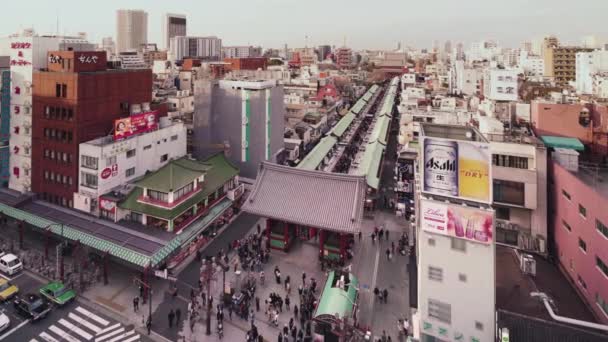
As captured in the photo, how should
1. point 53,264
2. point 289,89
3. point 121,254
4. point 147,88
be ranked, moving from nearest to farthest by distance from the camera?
point 121,254 < point 53,264 < point 147,88 < point 289,89

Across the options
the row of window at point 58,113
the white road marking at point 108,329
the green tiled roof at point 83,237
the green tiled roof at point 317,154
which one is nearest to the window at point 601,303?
the green tiled roof at point 83,237

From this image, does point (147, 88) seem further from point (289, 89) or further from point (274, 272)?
point (289, 89)

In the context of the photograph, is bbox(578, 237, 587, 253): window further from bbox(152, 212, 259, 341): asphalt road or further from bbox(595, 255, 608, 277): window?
bbox(152, 212, 259, 341): asphalt road

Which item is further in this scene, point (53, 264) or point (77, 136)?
point (77, 136)

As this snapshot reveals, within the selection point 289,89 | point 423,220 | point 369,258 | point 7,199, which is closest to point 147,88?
point 7,199

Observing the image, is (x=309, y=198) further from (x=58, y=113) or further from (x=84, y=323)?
(x=58, y=113)

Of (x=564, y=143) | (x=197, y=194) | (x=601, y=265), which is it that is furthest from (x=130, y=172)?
(x=564, y=143)

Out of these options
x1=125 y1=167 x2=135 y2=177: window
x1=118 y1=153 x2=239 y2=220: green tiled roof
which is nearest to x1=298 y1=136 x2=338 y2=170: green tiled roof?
x1=118 y1=153 x2=239 y2=220: green tiled roof
